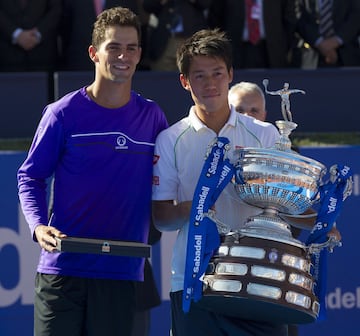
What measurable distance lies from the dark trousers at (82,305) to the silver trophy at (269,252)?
2.13ft

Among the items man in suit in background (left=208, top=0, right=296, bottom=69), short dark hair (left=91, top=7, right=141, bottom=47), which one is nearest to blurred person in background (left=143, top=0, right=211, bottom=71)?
man in suit in background (left=208, top=0, right=296, bottom=69)

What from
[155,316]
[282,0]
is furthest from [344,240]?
[282,0]

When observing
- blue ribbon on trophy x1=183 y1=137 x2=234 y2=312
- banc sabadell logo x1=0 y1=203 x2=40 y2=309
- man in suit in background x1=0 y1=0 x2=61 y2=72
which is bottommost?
blue ribbon on trophy x1=183 y1=137 x2=234 y2=312

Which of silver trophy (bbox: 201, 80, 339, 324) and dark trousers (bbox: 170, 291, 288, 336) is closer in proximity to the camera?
silver trophy (bbox: 201, 80, 339, 324)

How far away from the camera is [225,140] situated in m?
3.98

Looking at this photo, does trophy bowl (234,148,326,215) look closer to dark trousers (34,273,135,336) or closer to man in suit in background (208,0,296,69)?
dark trousers (34,273,135,336)

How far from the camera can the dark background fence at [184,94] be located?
8156 mm

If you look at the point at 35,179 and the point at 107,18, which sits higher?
the point at 107,18

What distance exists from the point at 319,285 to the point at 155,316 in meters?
2.58

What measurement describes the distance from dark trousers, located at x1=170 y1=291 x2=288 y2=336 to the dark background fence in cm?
414

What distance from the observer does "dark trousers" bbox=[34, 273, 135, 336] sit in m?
4.50

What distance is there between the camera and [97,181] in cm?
445

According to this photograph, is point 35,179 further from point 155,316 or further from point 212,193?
point 155,316

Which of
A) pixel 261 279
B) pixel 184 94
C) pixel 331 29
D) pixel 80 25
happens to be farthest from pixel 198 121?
pixel 331 29
